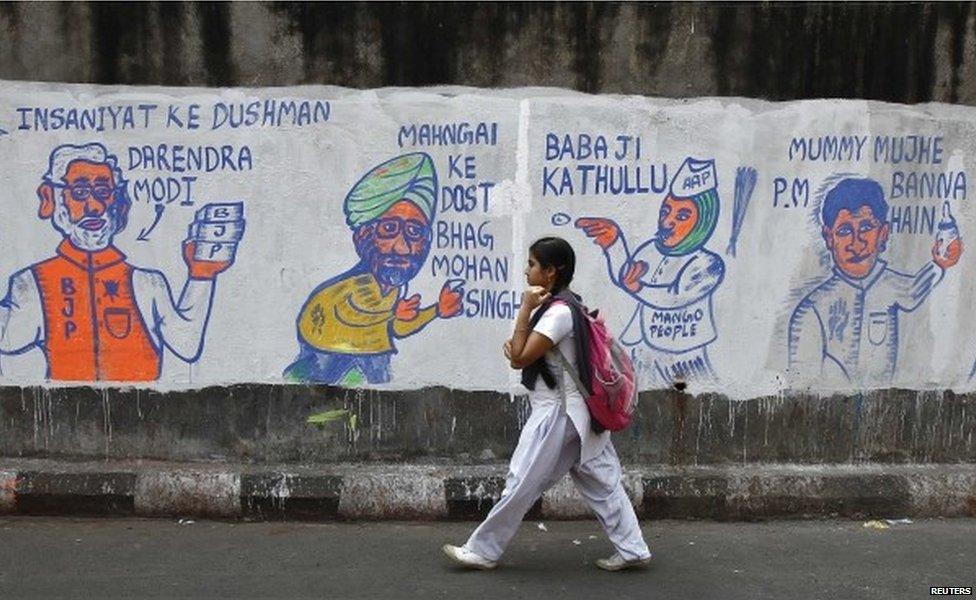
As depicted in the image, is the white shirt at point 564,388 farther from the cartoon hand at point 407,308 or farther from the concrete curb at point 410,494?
the cartoon hand at point 407,308

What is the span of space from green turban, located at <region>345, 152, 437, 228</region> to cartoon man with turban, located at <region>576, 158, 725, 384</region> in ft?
2.79

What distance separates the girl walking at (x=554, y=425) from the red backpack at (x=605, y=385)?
0.03m

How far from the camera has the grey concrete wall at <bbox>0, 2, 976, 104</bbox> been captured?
19.4 ft

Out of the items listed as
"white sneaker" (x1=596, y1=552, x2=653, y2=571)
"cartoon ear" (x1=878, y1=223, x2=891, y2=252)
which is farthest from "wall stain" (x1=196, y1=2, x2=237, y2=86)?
"cartoon ear" (x1=878, y1=223, x2=891, y2=252)

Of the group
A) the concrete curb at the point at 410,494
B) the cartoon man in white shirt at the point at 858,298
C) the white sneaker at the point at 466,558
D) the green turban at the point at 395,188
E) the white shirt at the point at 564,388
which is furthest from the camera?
the cartoon man in white shirt at the point at 858,298

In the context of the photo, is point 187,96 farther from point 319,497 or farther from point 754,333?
point 754,333

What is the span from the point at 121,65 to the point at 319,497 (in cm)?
→ 253

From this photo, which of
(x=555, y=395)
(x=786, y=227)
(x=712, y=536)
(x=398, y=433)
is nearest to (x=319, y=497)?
(x=398, y=433)

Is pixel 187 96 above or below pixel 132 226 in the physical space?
above

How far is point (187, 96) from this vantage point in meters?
5.93

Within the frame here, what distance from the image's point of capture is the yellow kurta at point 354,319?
6.07m

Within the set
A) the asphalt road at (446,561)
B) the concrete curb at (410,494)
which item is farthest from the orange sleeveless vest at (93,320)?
the asphalt road at (446,561)

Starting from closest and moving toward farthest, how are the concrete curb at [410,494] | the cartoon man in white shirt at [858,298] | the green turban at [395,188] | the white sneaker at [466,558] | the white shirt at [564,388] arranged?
the white shirt at [564,388], the white sneaker at [466,558], the concrete curb at [410,494], the green turban at [395,188], the cartoon man in white shirt at [858,298]

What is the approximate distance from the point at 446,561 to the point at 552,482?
0.69 metres
